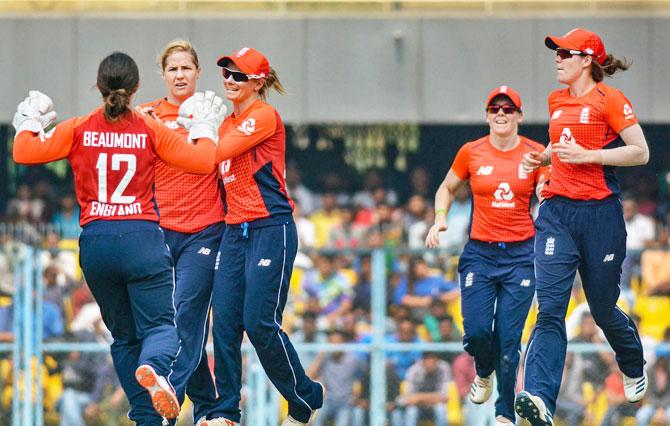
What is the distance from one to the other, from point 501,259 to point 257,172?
1981 mm

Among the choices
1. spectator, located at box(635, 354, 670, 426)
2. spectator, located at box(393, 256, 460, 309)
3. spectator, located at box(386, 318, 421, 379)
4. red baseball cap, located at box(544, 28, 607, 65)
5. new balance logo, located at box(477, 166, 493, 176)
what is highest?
red baseball cap, located at box(544, 28, 607, 65)

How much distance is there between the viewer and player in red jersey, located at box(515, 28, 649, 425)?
353 inches

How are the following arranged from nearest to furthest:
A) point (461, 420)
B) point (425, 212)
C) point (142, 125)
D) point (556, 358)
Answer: point (142, 125) < point (556, 358) < point (461, 420) < point (425, 212)

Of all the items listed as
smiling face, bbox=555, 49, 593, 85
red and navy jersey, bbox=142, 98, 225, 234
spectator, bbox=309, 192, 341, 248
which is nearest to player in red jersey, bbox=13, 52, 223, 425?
red and navy jersey, bbox=142, 98, 225, 234

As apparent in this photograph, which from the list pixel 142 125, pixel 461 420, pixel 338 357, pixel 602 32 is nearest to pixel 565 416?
pixel 461 420

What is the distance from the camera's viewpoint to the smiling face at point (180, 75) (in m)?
9.56

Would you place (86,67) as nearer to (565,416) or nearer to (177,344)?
(565,416)

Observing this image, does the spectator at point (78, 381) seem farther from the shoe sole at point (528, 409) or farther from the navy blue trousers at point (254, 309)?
the shoe sole at point (528, 409)

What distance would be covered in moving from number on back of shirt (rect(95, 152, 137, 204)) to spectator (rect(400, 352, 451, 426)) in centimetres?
637

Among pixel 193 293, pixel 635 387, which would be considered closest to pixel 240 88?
pixel 193 293

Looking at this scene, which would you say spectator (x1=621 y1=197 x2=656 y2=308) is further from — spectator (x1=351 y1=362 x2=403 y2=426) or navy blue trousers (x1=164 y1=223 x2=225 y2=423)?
navy blue trousers (x1=164 y1=223 x2=225 y2=423)

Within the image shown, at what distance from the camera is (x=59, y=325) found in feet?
46.6

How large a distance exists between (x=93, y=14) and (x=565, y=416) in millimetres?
8355

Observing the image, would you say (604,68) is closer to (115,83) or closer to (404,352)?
(115,83)
